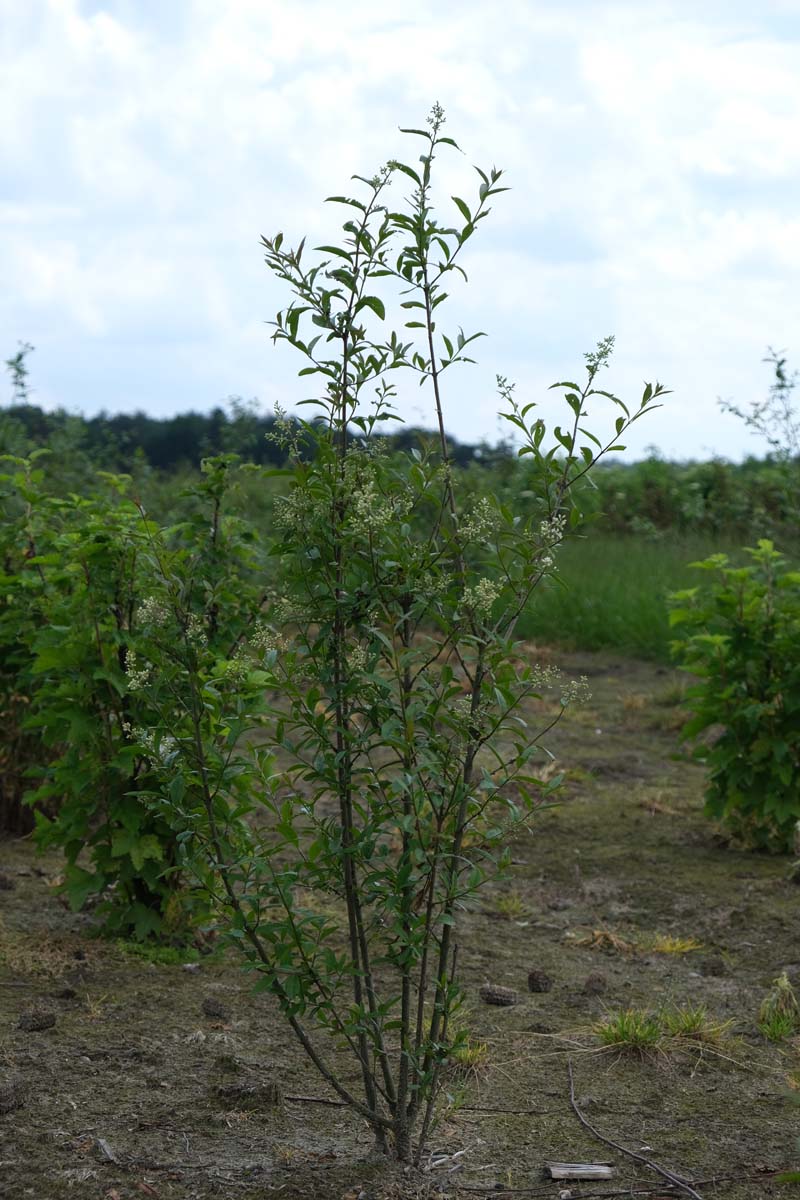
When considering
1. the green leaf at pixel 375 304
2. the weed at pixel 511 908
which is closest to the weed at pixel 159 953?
the weed at pixel 511 908

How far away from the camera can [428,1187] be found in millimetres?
2887

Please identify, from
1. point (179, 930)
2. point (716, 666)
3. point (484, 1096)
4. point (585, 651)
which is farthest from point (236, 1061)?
point (585, 651)

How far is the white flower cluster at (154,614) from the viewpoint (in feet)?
8.85

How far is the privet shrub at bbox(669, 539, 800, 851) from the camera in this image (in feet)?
18.6

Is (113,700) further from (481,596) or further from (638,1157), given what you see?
(638,1157)

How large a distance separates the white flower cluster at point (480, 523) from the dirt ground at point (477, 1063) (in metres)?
1.22

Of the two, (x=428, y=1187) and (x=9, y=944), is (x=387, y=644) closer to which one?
(x=428, y=1187)

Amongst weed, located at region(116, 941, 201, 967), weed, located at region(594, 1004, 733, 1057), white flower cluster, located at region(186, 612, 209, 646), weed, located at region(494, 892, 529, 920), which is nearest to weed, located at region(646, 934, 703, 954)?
weed, located at region(494, 892, 529, 920)

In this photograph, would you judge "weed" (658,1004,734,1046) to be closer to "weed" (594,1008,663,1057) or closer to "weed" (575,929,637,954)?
"weed" (594,1008,663,1057)

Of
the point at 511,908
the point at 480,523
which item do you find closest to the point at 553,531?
the point at 480,523

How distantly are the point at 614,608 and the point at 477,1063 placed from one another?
24.7ft

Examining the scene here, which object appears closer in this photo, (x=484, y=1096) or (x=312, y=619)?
(x=312, y=619)

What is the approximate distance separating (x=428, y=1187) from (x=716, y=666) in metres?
3.43

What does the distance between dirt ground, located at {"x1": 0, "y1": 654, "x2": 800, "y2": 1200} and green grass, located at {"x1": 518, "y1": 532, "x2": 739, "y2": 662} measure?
4.99 m
